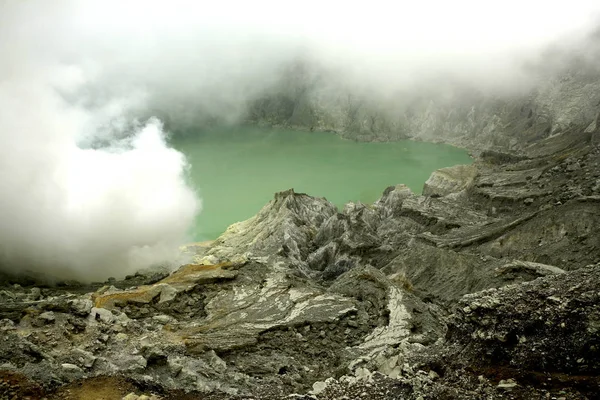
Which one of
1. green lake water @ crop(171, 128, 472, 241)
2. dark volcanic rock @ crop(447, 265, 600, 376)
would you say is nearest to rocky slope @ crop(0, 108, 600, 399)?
dark volcanic rock @ crop(447, 265, 600, 376)

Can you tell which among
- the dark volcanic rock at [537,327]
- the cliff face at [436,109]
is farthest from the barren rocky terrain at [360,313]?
the cliff face at [436,109]

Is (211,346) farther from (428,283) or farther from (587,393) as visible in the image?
(428,283)

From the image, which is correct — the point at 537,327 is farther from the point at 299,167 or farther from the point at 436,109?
the point at 436,109

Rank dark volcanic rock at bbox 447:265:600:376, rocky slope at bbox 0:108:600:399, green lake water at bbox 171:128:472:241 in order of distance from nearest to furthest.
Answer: dark volcanic rock at bbox 447:265:600:376 < rocky slope at bbox 0:108:600:399 < green lake water at bbox 171:128:472:241

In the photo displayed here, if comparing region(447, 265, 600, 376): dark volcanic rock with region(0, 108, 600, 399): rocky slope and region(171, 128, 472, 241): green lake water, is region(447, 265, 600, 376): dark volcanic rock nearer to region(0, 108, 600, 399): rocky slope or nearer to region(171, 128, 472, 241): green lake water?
region(0, 108, 600, 399): rocky slope

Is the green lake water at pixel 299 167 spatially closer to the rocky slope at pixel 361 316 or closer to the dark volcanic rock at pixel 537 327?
the rocky slope at pixel 361 316

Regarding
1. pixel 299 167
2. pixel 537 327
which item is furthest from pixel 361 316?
pixel 299 167

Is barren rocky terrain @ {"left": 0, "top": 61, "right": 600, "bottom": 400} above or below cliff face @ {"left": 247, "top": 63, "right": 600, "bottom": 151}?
below
